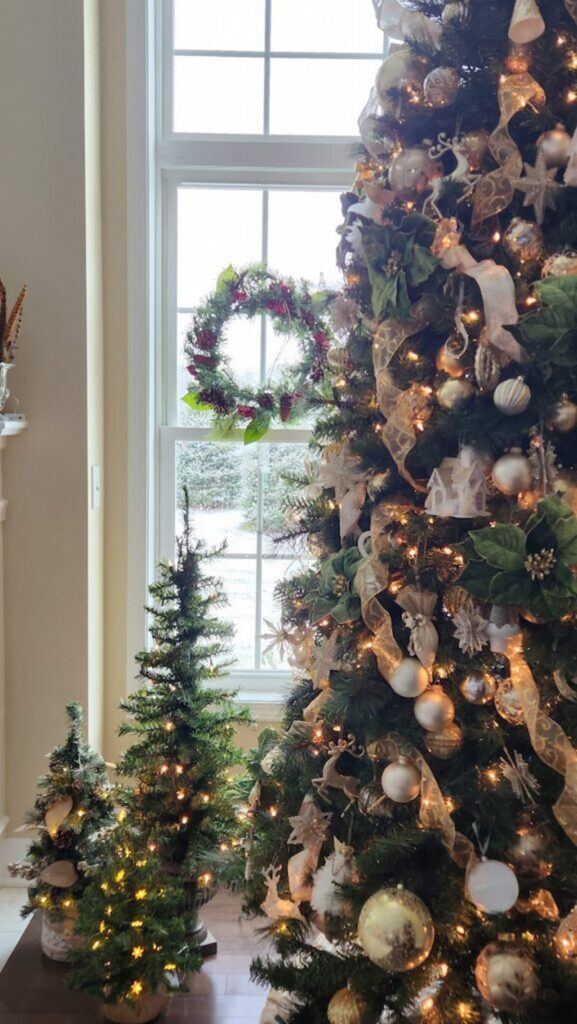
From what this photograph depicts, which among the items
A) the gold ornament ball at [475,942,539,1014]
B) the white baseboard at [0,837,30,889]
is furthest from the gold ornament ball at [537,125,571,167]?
the white baseboard at [0,837,30,889]

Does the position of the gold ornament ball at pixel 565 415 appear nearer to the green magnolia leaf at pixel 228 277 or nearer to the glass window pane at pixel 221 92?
the green magnolia leaf at pixel 228 277

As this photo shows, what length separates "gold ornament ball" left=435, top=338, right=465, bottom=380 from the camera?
1.21 m

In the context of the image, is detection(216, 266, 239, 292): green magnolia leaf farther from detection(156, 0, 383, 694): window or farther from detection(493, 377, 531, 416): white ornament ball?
detection(493, 377, 531, 416): white ornament ball

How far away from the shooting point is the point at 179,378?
2449 mm

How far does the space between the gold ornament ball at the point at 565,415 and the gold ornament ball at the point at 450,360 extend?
16 cm

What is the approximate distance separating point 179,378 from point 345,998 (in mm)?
1777

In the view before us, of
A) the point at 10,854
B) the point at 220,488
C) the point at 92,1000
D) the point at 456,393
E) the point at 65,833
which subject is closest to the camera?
the point at 456,393

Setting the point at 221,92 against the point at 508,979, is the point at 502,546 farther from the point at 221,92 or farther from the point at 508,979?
the point at 221,92

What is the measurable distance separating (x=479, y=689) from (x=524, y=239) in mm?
702

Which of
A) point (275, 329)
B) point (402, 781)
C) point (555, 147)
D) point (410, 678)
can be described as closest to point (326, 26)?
point (275, 329)

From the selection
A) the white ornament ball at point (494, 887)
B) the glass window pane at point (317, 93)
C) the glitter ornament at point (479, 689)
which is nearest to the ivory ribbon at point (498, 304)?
the glitter ornament at point (479, 689)

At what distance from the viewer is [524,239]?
1186 millimetres

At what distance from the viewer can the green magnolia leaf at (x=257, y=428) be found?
90.9 inches

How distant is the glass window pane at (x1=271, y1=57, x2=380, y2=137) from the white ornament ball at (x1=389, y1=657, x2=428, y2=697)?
1805 mm
